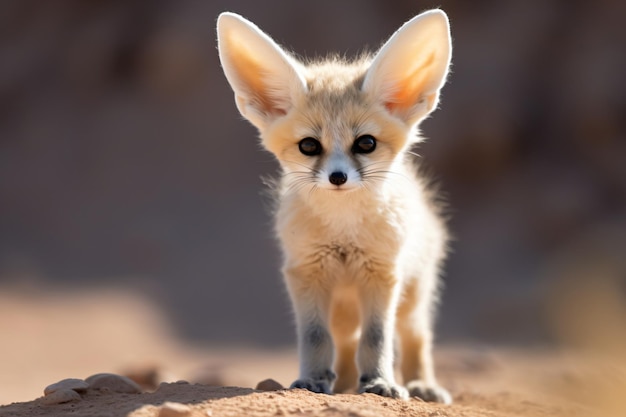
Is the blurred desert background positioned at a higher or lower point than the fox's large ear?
higher

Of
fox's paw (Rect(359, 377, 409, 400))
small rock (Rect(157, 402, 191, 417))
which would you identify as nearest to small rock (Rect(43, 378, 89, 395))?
small rock (Rect(157, 402, 191, 417))

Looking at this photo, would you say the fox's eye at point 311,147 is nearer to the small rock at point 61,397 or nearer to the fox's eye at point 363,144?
the fox's eye at point 363,144

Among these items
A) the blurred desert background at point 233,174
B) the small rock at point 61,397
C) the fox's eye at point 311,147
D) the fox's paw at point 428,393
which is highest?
the blurred desert background at point 233,174

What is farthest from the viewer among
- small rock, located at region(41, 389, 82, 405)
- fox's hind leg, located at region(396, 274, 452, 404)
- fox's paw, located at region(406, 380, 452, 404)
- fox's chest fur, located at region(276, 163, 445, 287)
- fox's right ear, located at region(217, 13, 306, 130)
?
fox's hind leg, located at region(396, 274, 452, 404)

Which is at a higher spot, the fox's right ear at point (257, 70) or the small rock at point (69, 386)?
the fox's right ear at point (257, 70)

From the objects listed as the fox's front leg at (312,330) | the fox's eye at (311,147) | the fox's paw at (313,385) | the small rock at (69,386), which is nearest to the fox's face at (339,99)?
the fox's eye at (311,147)

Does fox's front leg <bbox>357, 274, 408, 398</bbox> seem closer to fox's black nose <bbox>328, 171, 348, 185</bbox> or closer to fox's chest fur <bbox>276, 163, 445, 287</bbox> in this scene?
fox's chest fur <bbox>276, 163, 445, 287</bbox>

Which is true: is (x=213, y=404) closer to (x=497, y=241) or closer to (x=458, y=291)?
(x=458, y=291)
